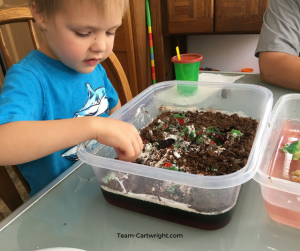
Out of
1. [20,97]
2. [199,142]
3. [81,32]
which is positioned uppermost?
[81,32]

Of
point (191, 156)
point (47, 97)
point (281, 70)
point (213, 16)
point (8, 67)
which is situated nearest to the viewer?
point (191, 156)

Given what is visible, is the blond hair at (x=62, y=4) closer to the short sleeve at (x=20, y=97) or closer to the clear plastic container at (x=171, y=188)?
the short sleeve at (x=20, y=97)

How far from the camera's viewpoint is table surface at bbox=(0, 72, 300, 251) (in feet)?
1.36

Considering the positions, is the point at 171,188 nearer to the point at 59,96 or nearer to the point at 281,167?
the point at 281,167

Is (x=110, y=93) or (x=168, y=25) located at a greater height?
(x=168, y=25)

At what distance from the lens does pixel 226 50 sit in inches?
88.2

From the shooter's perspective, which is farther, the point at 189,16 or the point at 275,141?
the point at 189,16

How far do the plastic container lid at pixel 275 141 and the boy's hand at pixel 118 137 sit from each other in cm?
24

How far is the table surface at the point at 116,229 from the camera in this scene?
0.42 meters

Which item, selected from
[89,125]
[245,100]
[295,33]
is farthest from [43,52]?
[295,33]

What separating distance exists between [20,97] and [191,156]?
0.41 metres

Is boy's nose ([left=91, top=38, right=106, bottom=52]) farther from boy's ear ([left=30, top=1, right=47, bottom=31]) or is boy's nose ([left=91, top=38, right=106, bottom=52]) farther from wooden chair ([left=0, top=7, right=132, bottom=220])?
wooden chair ([left=0, top=7, right=132, bottom=220])

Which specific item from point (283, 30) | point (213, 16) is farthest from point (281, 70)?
point (213, 16)

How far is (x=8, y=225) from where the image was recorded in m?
0.48
